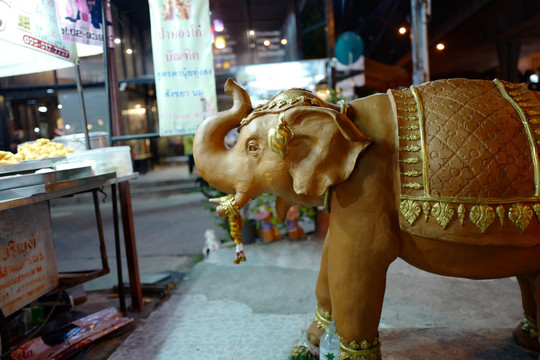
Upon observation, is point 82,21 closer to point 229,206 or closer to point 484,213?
point 229,206

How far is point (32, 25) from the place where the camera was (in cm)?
264

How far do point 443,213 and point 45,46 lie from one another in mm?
2800

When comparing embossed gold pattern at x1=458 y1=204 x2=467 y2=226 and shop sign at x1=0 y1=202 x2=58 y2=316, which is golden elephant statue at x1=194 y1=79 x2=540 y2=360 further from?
shop sign at x1=0 y1=202 x2=58 y2=316

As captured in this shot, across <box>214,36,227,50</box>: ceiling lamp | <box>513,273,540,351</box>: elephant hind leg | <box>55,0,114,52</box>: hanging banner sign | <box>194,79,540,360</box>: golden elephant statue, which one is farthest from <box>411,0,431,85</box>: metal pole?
<box>214,36,227,50</box>: ceiling lamp

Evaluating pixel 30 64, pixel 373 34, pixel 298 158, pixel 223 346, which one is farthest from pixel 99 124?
pixel 373 34

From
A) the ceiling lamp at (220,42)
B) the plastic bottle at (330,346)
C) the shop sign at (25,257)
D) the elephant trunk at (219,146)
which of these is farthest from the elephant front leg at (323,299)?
the ceiling lamp at (220,42)

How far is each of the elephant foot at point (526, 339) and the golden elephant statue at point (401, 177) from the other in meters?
0.56

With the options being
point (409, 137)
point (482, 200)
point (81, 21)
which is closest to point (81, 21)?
point (81, 21)

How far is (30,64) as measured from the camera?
3254 millimetres

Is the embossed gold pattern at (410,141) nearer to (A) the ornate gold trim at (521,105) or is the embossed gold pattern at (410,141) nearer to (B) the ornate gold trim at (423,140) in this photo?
(B) the ornate gold trim at (423,140)

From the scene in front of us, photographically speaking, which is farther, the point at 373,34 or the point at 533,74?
the point at 373,34

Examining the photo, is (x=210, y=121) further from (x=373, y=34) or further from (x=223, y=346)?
(x=373, y=34)

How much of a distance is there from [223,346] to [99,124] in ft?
22.9

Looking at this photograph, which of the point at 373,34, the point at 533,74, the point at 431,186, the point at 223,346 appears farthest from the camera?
the point at 373,34
